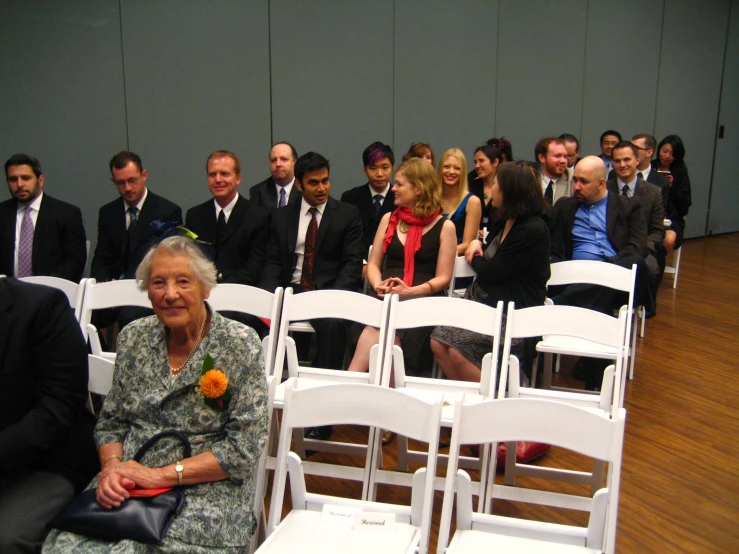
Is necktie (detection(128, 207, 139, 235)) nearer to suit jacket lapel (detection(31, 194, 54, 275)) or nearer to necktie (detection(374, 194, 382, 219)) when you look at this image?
suit jacket lapel (detection(31, 194, 54, 275))

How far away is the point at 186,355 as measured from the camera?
99.0 inches

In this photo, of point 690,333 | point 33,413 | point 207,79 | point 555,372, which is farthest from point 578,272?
point 207,79

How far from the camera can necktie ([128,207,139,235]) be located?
488cm

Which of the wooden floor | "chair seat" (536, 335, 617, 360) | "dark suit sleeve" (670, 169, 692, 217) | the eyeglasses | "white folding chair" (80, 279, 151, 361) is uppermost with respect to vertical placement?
the eyeglasses

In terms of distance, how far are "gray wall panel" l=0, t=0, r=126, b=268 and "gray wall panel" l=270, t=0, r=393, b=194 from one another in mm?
1547

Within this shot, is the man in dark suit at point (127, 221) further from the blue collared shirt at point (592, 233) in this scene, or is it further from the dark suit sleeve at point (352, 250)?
the blue collared shirt at point (592, 233)

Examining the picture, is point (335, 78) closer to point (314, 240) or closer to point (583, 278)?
point (314, 240)

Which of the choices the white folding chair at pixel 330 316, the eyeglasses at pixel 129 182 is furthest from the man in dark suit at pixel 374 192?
the white folding chair at pixel 330 316

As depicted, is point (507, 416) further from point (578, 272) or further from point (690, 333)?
point (690, 333)

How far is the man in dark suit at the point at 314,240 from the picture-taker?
452 cm

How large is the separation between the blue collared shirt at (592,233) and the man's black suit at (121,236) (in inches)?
106

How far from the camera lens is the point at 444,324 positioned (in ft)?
11.5

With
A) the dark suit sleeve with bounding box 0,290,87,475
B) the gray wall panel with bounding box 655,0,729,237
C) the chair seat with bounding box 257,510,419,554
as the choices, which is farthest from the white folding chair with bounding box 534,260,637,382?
the gray wall panel with bounding box 655,0,729,237

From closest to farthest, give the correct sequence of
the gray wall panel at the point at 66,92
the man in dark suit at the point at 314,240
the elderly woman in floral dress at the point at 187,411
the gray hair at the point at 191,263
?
the elderly woman in floral dress at the point at 187,411 < the gray hair at the point at 191,263 < the man in dark suit at the point at 314,240 < the gray wall panel at the point at 66,92
